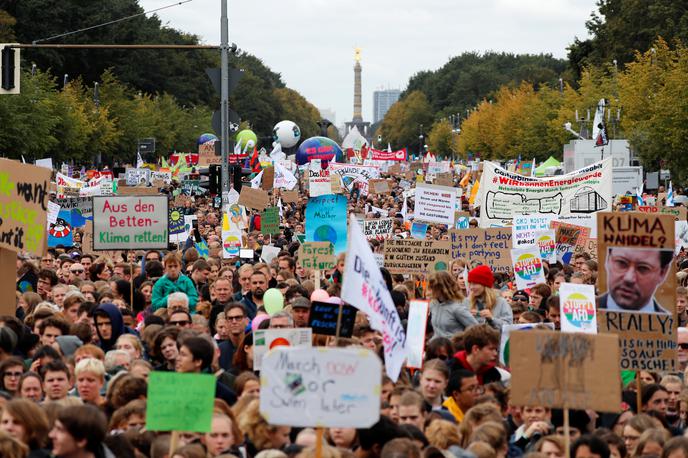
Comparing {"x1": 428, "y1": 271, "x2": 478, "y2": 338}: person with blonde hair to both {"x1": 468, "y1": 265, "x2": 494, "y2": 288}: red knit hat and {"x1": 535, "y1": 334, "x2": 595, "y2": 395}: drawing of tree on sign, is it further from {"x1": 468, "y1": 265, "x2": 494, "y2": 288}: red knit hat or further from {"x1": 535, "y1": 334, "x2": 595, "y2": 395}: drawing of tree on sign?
{"x1": 535, "y1": 334, "x2": 595, "y2": 395}: drawing of tree on sign

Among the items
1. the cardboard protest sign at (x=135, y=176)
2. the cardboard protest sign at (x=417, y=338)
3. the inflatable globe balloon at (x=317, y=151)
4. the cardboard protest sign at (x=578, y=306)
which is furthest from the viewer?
the inflatable globe balloon at (x=317, y=151)

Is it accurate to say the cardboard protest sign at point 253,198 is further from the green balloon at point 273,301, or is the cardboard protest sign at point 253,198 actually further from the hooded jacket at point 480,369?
the hooded jacket at point 480,369

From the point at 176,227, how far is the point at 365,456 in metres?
17.3

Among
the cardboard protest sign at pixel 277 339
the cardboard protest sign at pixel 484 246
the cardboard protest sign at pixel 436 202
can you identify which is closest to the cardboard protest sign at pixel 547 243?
the cardboard protest sign at pixel 484 246

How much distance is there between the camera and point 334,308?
33.8ft

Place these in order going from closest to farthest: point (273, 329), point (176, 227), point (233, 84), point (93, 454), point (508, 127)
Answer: point (93, 454) < point (273, 329) < point (176, 227) < point (233, 84) < point (508, 127)

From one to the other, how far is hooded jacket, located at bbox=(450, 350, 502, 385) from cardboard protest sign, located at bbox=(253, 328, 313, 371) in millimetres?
1059

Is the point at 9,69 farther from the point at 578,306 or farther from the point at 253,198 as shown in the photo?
the point at 578,306

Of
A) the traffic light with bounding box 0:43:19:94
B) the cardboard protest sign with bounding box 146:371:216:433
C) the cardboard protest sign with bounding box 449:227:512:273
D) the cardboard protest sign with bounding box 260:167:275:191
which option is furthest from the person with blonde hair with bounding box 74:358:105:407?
the cardboard protest sign with bounding box 260:167:275:191

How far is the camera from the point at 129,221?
1688 centimetres

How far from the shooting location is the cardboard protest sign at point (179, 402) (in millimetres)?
7070

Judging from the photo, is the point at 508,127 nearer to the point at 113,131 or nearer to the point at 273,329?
the point at 113,131

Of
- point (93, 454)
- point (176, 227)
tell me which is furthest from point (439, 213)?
point (93, 454)

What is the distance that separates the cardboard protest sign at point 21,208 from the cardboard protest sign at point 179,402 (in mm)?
4901
